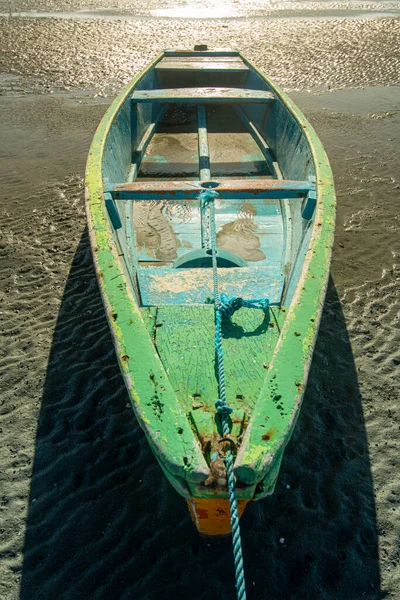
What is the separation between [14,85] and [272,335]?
13465mm

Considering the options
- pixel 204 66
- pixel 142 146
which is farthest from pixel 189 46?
pixel 142 146

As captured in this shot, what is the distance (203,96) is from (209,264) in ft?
12.8

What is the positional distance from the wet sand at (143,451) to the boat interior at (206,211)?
1006 millimetres

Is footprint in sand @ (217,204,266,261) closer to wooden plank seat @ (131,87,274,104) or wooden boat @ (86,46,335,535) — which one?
wooden boat @ (86,46,335,535)

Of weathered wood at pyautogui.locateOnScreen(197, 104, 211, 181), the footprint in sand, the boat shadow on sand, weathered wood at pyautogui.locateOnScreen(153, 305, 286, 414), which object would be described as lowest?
the boat shadow on sand

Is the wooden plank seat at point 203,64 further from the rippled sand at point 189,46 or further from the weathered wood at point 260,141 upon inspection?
the rippled sand at point 189,46

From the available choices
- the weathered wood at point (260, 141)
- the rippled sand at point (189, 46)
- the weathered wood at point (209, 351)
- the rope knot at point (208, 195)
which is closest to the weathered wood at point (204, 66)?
the weathered wood at point (260, 141)

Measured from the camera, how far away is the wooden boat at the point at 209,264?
6.72 feet

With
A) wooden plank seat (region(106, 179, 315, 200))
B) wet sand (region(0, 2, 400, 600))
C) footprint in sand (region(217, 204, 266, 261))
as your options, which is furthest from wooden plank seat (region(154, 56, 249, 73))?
wooden plank seat (region(106, 179, 315, 200))

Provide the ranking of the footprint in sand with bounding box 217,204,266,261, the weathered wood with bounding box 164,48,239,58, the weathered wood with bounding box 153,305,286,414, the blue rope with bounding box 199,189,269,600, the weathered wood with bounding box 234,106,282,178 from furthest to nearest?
the weathered wood with bounding box 164,48,239,58, the weathered wood with bounding box 234,106,282,178, the footprint in sand with bounding box 217,204,266,261, the weathered wood with bounding box 153,305,286,414, the blue rope with bounding box 199,189,269,600

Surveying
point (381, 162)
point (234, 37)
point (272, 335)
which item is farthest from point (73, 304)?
point (234, 37)

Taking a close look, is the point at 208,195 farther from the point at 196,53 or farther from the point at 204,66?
the point at 196,53

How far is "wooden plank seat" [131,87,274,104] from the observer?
260 inches

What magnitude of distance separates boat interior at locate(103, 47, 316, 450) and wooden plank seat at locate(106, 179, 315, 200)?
0.01 m
